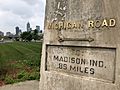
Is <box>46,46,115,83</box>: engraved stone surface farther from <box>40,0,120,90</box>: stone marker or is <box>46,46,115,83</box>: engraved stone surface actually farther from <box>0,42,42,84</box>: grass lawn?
<box>0,42,42,84</box>: grass lawn

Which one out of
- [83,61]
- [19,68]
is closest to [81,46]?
[83,61]

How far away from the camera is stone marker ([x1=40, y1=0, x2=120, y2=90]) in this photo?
452cm

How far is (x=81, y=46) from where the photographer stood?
4984mm

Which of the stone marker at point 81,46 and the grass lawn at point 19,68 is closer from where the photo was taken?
the stone marker at point 81,46

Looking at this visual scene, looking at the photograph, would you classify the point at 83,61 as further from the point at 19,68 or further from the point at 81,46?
the point at 19,68

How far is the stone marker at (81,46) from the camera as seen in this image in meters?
4.52

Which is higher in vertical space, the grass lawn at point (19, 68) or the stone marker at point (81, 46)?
the stone marker at point (81, 46)

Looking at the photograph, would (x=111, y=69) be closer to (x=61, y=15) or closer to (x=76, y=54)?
(x=76, y=54)

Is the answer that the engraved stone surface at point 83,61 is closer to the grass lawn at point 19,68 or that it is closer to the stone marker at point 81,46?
the stone marker at point 81,46

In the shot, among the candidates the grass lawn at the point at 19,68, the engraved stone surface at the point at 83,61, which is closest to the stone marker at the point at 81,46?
the engraved stone surface at the point at 83,61

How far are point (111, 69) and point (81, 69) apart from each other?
66cm

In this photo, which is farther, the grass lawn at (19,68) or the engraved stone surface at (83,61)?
the grass lawn at (19,68)

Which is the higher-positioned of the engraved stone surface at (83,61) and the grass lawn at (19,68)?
the engraved stone surface at (83,61)

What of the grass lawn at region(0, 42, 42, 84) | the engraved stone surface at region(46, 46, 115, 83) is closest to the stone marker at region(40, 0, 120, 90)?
the engraved stone surface at region(46, 46, 115, 83)
